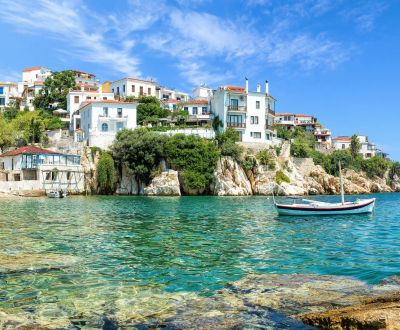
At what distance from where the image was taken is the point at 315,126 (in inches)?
4695

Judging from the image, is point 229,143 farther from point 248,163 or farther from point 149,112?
point 149,112

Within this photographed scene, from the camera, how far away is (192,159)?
63469 millimetres

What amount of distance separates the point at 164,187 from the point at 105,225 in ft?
120

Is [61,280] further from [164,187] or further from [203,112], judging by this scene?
[203,112]

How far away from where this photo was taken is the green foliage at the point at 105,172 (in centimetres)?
6316

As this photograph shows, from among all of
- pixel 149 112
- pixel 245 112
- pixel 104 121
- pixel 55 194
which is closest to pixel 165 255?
pixel 55 194

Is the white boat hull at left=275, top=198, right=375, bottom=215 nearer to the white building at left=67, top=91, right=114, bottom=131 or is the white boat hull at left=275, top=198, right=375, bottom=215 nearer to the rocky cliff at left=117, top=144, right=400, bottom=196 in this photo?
the rocky cliff at left=117, top=144, right=400, bottom=196

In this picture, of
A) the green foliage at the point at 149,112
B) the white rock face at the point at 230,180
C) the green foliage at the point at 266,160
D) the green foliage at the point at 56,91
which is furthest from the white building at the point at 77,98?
the green foliage at the point at 266,160

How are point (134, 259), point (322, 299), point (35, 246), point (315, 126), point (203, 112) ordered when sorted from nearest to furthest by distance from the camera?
point (322, 299)
point (134, 259)
point (35, 246)
point (203, 112)
point (315, 126)

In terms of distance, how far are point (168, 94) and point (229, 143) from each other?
47.4 metres

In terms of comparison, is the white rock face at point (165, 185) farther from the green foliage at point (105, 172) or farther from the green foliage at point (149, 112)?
the green foliage at point (149, 112)

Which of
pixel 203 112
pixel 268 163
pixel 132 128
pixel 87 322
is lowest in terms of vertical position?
pixel 87 322

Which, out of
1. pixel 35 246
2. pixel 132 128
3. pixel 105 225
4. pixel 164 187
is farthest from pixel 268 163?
pixel 35 246

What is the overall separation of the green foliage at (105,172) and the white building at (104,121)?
5406 millimetres
